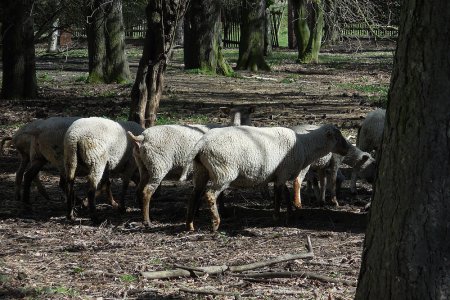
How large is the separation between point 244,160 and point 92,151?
1952 millimetres

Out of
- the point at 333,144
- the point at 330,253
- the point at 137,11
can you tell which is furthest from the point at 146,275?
the point at 137,11

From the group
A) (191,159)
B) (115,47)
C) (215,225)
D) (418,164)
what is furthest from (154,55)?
(115,47)

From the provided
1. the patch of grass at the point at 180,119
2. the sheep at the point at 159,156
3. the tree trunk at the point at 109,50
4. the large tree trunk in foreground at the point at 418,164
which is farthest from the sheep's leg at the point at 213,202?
the tree trunk at the point at 109,50

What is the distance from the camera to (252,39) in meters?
30.4

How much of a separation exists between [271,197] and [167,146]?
2.11 m

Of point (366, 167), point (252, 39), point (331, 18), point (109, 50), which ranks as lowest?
point (366, 167)

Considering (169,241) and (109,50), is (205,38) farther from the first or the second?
(169,241)

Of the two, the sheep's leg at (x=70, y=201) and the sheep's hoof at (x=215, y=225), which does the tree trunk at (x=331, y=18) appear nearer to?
the sheep's hoof at (x=215, y=225)

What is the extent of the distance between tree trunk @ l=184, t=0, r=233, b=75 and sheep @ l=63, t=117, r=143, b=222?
16825 millimetres

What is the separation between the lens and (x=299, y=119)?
1752cm

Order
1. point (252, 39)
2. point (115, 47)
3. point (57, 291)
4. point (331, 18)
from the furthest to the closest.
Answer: point (252, 39) → point (115, 47) → point (331, 18) → point (57, 291)

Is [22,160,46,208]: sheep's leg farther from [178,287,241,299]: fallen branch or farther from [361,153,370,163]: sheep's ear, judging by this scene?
[178,287,241,299]: fallen branch

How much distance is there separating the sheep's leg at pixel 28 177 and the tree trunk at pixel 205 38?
53.7 ft

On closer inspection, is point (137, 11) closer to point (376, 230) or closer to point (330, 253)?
point (330, 253)
